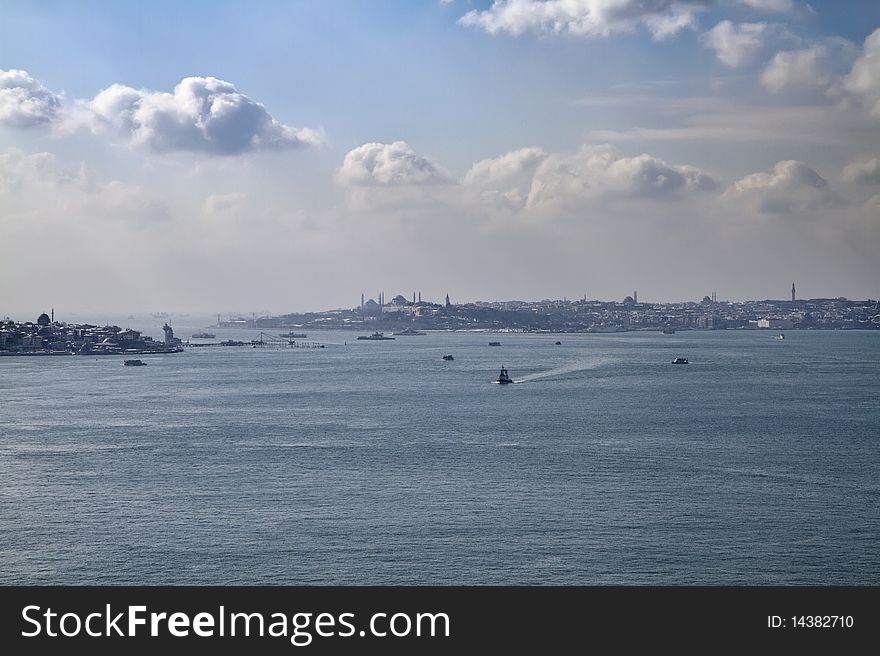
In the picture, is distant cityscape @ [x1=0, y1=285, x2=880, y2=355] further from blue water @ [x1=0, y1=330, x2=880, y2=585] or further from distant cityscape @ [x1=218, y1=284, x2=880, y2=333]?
blue water @ [x1=0, y1=330, x2=880, y2=585]

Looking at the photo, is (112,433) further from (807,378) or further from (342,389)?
(807,378)

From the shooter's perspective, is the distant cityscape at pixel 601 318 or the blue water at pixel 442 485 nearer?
the blue water at pixel 442 485

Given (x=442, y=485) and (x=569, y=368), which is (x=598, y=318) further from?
(x=442, y=485)

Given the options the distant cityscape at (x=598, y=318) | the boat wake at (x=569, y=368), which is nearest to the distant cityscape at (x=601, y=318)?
the distant cityscape at (x=598, y=318)

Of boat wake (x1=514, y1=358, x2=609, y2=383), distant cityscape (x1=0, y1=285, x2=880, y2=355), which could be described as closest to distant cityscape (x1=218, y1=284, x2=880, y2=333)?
distant cityscape (x1=0, y1=285, x2=880, y2=355)

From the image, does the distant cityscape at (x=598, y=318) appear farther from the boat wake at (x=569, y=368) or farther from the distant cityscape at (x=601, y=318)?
the boat wake at (x=569, y=368)

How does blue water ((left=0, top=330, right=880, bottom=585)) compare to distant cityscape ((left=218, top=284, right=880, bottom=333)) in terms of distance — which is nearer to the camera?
blue water ((left=0, top=330, right=880, bottom=585))
